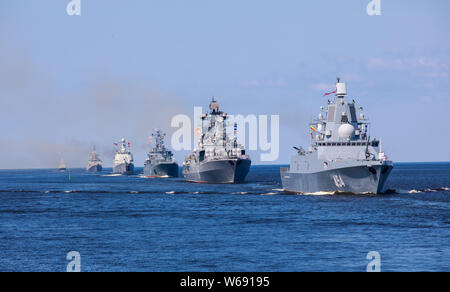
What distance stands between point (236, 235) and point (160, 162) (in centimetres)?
12732

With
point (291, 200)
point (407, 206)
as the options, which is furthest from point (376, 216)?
point (291, 200)

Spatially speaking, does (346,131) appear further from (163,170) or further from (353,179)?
Answer: (163,170)

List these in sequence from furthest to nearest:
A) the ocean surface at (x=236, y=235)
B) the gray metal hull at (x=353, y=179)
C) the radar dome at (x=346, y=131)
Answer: the radar dome at (x=346, y=131) < the gray metal hull at (x=353, y=179) < the ocean surface at (x=236, y=235)

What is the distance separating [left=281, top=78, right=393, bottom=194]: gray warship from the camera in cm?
6088

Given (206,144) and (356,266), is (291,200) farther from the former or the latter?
(206,144)

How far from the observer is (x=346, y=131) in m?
65.4

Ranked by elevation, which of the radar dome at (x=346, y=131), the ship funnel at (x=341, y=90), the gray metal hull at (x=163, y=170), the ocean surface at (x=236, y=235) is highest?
the ship funnel at (x=341, y=90)

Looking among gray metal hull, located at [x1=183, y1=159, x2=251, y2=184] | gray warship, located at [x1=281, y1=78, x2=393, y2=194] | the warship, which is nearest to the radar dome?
gray warship, located at [x1=281, y1=78, x2=393, y2=194]

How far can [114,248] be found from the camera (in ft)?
115

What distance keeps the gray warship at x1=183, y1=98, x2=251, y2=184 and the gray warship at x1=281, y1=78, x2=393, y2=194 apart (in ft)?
118

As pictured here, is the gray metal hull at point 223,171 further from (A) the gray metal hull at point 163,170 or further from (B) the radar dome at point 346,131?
(A) the gray metal hull at point 163,170

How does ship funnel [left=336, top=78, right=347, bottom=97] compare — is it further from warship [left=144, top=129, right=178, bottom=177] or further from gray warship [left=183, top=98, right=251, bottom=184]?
warship [left=144, top=129, right=178, bottom=177]

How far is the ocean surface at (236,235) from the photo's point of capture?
3009 centimetres

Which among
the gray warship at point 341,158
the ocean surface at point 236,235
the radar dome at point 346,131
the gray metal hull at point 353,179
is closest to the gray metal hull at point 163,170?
the gray warship at point 341,158
